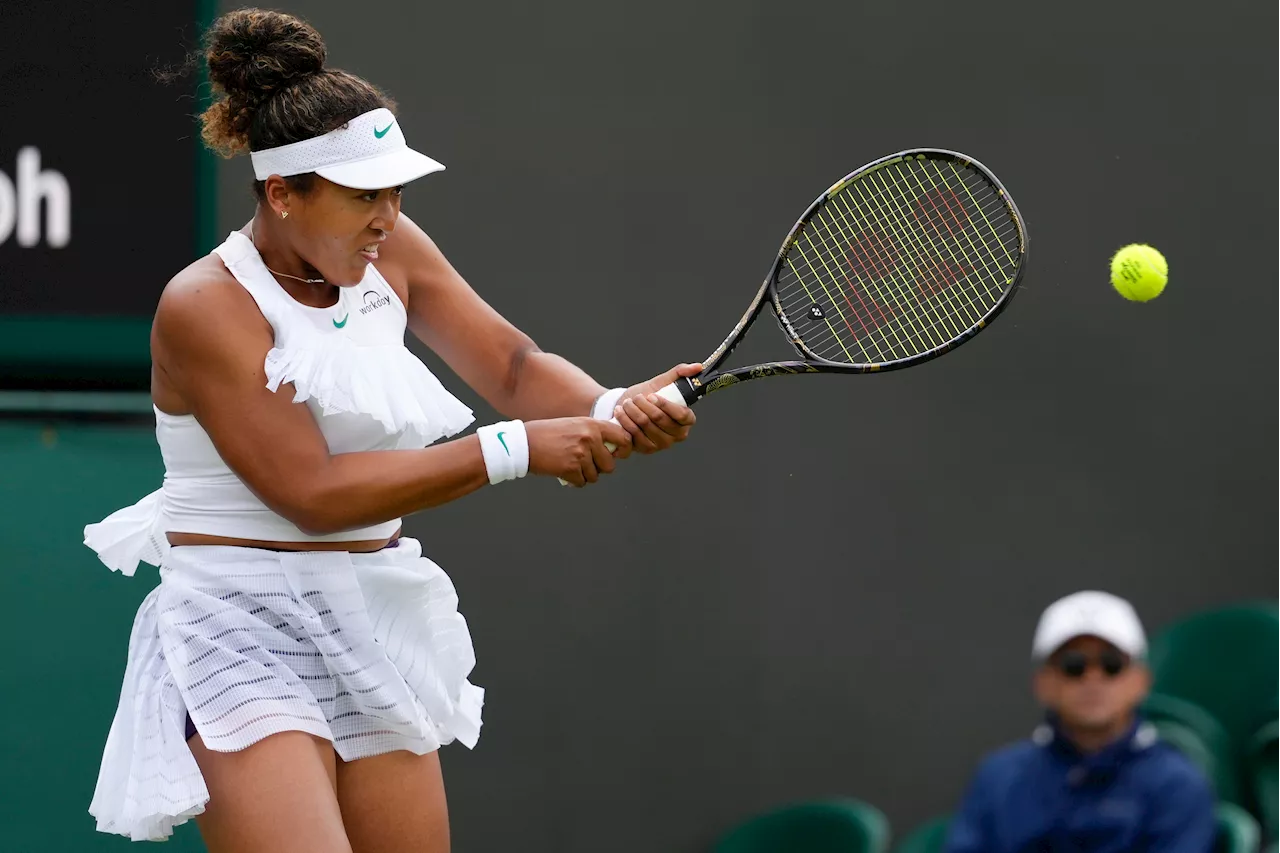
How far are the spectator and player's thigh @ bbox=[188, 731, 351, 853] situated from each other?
2.94 ft

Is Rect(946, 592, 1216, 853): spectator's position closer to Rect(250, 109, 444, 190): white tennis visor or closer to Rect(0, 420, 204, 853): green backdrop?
Rect(250, 109, 444, 190): white tennis visor

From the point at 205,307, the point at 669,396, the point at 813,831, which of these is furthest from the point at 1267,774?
the point at 205,307

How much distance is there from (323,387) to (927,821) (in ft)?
7.60

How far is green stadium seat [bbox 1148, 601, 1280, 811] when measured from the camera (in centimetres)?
380

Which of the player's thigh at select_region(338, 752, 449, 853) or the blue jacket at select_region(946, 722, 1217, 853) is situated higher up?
the blue jacket at select_region(946, 722, 1217, 853)

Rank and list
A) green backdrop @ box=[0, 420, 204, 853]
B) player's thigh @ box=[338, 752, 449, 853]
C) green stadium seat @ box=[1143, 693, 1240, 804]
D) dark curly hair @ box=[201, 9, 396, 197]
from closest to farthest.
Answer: dark curly hair @ box=[201, 9, 396, 197]
player's thigh @ box=[338, 752, 449, 853]
green stadium seat @ box=[1143, 693, 1240, 804]
green backdrop @ box=[0, 420, 204, 853]

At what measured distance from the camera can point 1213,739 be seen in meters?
3.60

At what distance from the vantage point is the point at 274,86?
8.24ft

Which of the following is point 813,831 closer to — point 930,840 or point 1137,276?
point 930,840

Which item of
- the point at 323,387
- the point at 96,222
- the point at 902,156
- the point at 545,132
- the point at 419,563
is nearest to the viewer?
the point at 323,387

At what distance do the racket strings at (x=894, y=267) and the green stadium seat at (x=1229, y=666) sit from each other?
3.02 ft

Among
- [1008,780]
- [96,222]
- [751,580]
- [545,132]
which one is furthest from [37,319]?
[1008,780]

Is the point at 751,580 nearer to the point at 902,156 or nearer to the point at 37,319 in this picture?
the point at 902,156

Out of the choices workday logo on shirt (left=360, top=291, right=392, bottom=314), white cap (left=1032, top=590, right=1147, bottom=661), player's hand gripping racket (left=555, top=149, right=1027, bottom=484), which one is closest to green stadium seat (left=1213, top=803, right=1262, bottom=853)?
white cap (left=1032, top=590, right=1147, bottom=661)
